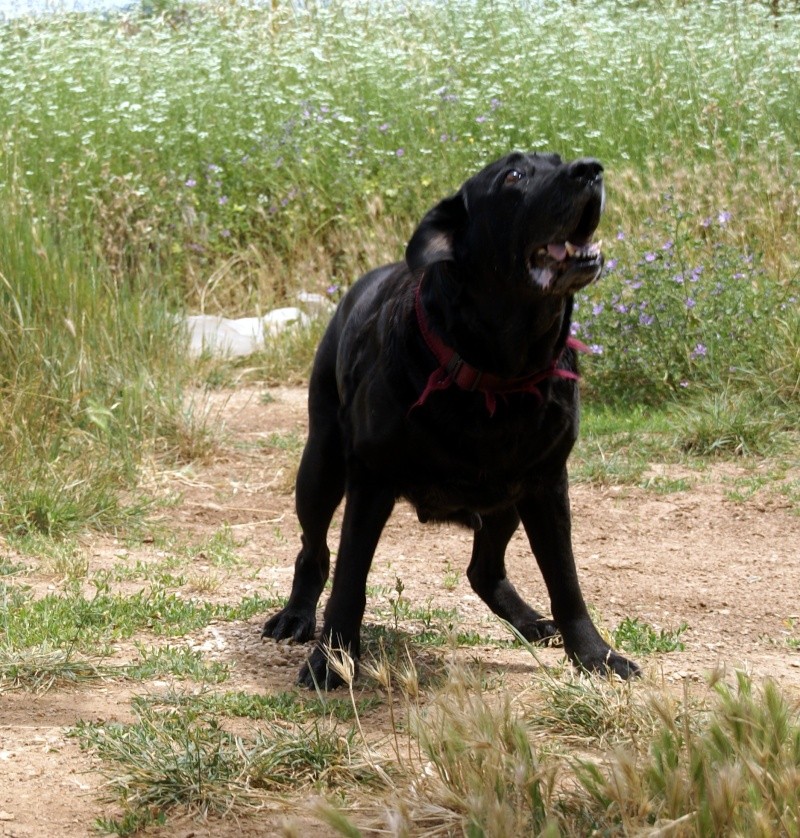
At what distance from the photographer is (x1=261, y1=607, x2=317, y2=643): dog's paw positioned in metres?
4.12

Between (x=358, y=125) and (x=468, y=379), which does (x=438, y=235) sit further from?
(x=358, y=125)

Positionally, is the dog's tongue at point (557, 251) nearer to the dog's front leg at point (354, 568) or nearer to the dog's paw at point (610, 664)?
the dog's front leg at point (354, 568)

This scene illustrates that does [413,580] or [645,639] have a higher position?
[645,639]

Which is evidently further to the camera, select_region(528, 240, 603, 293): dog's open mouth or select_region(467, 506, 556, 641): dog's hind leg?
select_region(467, 506, 556, 641): dog's hind leg

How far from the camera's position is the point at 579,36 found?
1198 centimetres

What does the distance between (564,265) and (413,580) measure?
210cm

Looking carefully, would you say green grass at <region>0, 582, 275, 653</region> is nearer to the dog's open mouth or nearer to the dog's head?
the dog's head

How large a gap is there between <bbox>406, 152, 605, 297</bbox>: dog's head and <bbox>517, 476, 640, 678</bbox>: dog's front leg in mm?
656

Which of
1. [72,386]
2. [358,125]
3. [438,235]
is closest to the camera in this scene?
[438,235]

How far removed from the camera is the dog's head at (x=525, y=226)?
320cm

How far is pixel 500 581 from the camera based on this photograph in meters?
4.25

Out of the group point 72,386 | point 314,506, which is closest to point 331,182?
point 72,386

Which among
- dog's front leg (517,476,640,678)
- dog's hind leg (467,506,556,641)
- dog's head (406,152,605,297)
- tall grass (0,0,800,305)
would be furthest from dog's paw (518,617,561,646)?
tall grass (0,0,800,305)

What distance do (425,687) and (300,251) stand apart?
6486 mm
